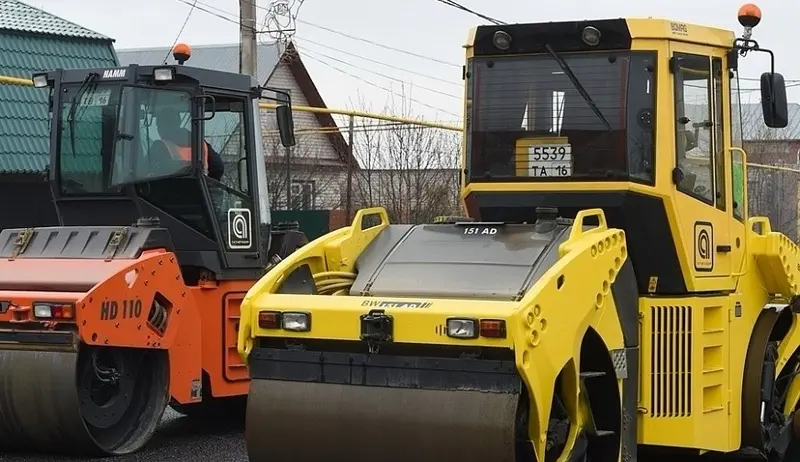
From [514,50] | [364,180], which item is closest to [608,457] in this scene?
[514,50]

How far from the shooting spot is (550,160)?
7.14 meters

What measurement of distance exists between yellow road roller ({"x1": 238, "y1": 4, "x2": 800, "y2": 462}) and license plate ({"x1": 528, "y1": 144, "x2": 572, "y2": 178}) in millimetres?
11

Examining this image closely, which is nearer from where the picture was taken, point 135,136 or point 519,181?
point 519,181

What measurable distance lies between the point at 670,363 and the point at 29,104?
12615 millimetres

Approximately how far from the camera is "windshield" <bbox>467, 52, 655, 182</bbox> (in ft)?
22.9

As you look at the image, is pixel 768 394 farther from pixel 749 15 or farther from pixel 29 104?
pixel 29 104

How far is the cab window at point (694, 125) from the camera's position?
7.09 metres

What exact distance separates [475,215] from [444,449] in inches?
86.3

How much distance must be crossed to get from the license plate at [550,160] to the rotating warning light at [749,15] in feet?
4.50

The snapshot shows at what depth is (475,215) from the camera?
739 cm

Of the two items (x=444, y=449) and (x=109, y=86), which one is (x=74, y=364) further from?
(x=444, y=449)

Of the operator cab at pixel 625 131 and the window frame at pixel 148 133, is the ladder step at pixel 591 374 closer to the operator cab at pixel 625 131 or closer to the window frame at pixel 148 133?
the operator cab at pixel 625 131

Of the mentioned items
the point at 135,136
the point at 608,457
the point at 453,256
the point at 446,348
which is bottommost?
the point at 608,457

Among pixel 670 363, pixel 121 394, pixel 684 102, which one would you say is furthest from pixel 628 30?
pixel 121 394
